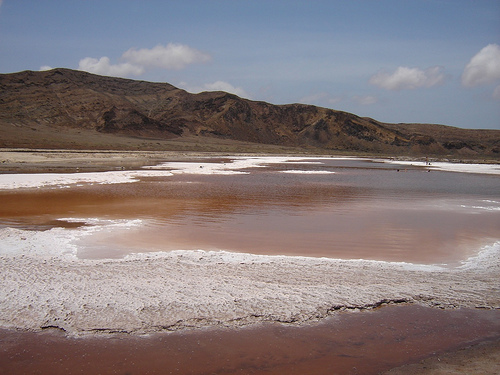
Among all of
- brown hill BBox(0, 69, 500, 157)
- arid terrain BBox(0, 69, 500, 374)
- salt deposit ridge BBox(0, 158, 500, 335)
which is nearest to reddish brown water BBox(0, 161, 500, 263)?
salt deposit ridge BBox(0, 158, 500, 335)

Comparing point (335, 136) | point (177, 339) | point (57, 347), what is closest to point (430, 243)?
point (177, 339)

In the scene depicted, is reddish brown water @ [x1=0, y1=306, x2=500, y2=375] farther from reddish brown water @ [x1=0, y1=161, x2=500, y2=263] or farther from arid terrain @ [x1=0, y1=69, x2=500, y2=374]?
reddish brown water @ [x1=0, y1=161, x2=500, y2=263]

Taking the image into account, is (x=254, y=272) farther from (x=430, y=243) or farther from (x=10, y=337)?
(x=430, y=243)

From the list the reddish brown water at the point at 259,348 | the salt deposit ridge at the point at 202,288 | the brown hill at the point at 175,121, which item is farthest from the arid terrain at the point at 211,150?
the brown hill at the point at 175,121

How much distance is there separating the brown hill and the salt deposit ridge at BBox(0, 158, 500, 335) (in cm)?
6982

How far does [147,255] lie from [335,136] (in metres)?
124

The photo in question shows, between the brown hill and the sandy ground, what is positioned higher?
the brown hill

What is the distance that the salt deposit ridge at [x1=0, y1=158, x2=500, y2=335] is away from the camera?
5.54 m

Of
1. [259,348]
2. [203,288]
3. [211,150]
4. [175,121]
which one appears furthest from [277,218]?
[175,121]

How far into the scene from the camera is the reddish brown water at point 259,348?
15.0 ft

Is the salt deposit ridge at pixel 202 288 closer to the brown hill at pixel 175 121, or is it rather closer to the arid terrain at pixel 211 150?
the arid terrain at pixel 211 150

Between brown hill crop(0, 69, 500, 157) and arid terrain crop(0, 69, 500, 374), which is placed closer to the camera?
arid terrain crop(0, 69, 500, 374)

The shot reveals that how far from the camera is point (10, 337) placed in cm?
505

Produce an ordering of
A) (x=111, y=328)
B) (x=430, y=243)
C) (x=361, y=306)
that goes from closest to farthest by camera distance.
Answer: (x=111, y=328) → (x=361, y=306) → (x=430, y=243)
